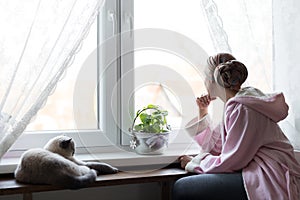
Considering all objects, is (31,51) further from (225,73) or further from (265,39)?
(265,39)

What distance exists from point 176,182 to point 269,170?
1.20 feet

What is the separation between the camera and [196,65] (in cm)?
191

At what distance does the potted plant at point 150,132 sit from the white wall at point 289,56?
60cm

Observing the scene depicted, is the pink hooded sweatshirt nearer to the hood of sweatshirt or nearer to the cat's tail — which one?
the hood of sweatshirt

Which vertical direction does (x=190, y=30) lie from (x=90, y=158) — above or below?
above

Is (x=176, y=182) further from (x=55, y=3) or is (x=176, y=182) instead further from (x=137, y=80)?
(x=55, y=3)

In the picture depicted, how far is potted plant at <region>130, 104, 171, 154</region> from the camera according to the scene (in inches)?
69.1

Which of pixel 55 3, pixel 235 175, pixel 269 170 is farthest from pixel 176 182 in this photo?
pixel 55 3

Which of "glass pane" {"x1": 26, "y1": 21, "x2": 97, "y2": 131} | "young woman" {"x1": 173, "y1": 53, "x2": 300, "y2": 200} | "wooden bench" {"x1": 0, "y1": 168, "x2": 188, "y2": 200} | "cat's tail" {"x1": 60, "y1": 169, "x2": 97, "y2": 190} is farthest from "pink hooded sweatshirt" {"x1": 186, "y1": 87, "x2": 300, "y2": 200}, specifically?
"glass pane" {"x1": 26, "y1": 21, "x2": 97, "y2": 131}

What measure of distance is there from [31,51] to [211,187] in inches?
33.4

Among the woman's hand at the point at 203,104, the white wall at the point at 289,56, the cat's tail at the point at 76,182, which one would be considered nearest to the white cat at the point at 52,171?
the cat's tail at the point at 76,182

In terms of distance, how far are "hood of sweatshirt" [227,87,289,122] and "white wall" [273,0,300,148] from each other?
1.13 ft

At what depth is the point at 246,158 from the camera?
1493mm

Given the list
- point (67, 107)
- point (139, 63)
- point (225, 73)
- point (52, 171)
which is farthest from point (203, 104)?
point (52, 171)
